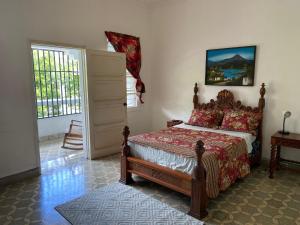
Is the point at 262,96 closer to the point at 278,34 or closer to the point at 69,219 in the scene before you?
the point at 278,34

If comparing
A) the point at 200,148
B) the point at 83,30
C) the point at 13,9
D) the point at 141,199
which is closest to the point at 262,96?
the point at 200,148

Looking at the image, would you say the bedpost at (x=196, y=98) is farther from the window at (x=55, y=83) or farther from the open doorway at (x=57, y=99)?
the window at (x=55, y=83)

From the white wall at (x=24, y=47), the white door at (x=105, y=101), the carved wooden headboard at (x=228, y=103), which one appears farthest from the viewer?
the white door at (x=105, y=101)

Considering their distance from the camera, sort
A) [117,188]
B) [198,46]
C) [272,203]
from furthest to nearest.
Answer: [198,46] → [117,188] → [272,203]

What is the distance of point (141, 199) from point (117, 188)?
1.50 feet

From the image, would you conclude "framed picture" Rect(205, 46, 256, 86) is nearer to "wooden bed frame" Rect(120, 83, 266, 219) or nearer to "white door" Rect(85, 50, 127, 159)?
"wooden bed frame" Rect(120, 83, 266, 219)

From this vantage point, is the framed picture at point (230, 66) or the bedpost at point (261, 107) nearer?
Answer: the bedpost at point (261, 107)

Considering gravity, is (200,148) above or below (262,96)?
below

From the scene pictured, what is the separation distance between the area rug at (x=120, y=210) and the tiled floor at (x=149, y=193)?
0.14 m

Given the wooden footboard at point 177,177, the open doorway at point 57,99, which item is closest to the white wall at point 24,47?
the open doorway at point 57,99

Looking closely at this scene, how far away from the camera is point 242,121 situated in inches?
151

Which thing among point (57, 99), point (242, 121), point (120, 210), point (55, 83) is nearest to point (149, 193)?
point (120, 210)

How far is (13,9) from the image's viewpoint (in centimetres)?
322

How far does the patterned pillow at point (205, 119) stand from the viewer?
418 centimetres
